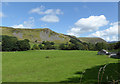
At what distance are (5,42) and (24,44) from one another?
58.5ft

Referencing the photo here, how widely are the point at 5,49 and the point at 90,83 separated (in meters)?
106

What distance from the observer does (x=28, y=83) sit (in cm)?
1274

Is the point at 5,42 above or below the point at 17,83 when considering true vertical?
above

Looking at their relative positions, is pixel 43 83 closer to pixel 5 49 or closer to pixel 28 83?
pixel 28 83

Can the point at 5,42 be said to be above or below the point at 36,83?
above

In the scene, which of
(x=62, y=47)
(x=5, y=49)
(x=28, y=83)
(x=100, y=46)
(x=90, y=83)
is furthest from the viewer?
(x=62, y=47)

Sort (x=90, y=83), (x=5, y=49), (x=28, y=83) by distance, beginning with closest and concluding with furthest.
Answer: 1. (x=90, y=83)
2. (x=28, y=83)
3. (x=5, y=49)

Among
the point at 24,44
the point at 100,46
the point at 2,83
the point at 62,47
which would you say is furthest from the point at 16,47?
the point at 2,83

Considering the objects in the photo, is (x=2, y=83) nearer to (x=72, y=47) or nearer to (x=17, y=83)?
(x=17, y=83)

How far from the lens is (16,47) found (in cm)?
10675

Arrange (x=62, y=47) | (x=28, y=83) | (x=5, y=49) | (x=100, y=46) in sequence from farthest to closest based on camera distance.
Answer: (x=62, y=47), (x=100, y=46), (x=5, y=49), (x=28, y=83)

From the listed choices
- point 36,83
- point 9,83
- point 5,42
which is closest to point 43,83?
point 36,83

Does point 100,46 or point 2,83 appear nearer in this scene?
point 2,83

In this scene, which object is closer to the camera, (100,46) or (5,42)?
(5,42)
